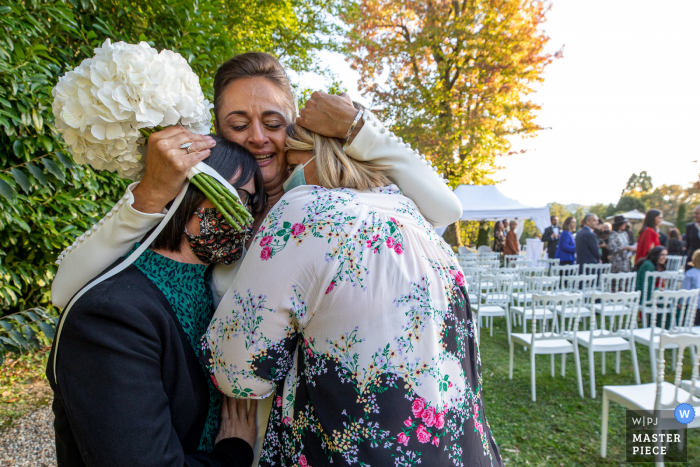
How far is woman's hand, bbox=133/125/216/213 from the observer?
123 centimetres

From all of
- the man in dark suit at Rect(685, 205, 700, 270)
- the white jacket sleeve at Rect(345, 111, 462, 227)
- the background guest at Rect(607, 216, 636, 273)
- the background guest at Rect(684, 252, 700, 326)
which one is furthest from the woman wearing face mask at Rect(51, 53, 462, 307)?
the background guest at Rect(607, 216, 636, 273)

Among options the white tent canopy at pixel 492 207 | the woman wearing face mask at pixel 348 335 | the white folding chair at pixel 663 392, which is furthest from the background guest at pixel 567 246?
the woman wearing face mask at pixel 348 335

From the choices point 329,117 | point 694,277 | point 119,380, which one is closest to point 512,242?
point 694,277

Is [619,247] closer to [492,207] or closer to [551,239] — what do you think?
[492,207]

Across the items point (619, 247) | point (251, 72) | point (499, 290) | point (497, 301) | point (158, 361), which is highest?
point (251, 72)

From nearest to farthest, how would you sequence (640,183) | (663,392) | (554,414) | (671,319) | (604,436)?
(663,392), (604,436), (554,414), (671,319), (640,183)

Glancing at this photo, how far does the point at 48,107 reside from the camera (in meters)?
2.98

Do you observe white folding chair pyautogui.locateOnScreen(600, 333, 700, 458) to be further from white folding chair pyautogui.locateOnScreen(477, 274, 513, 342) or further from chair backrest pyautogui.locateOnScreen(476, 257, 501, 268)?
chair backrest pyautogui.locateOnScreen(476, 257, 501, 268)

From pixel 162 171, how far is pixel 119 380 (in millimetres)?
608

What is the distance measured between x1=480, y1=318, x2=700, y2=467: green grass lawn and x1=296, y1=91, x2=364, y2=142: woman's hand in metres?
3.75

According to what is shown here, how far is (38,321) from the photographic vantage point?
8.86 feet

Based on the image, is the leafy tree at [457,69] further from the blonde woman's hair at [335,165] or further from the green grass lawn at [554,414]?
the blonde woman's hair at [335,165]

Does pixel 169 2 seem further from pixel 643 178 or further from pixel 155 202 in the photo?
pixel 643 178

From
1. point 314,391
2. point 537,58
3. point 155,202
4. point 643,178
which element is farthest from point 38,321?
point 643,178
